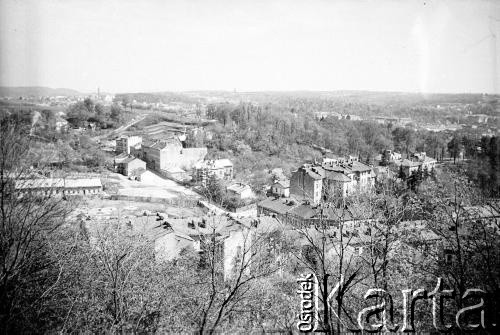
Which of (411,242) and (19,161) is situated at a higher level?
(19,161)

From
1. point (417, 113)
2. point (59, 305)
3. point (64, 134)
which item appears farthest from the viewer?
point (417, 113)

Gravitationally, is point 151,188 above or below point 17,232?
below

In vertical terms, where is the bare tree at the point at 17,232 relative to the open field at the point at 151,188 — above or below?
above

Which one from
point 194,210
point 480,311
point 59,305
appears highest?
point 480,311

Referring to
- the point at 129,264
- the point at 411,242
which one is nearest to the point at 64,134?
the point at 129,264

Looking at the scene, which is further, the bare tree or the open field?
the open field

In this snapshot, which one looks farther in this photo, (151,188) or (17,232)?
(151,188)

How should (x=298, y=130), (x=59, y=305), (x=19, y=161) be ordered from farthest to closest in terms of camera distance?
(x=298, y=130) → (x=59, y=305) → (x=19, y=161)

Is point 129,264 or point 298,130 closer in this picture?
point 129,264

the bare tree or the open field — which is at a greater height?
the bare tree

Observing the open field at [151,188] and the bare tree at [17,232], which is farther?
the open field at [151,188]

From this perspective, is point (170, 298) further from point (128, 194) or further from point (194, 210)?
point (128, 194)
